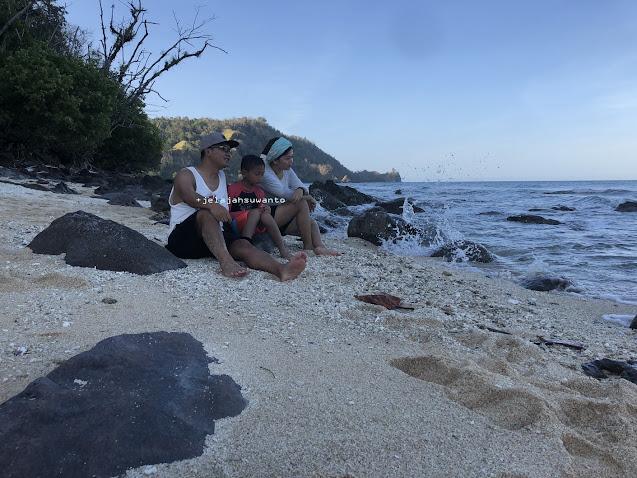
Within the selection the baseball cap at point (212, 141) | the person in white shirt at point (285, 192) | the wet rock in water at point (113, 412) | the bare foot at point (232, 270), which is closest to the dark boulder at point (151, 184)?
the person in white shirt at point (285, 192)

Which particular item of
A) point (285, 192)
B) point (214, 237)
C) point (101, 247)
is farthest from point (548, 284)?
point (101, 247)

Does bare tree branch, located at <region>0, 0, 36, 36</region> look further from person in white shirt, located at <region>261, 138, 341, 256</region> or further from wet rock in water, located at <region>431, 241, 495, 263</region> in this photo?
wet rock in water, located at <region>431, 241, 495, 263</region>

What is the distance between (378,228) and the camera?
7.47 meters

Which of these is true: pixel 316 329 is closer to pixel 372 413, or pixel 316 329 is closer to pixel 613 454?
pixel 372 413

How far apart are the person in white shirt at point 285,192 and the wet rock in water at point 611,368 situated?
3.10 metres

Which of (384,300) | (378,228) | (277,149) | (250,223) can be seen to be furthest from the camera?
(378,228)

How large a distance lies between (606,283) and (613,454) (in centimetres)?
455

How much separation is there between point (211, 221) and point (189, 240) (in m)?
0.37

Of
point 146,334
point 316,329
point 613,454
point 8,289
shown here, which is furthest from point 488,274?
point 8,289

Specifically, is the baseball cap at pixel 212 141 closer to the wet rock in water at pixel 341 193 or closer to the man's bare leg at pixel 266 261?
the man's bare leg at pixel 266 261

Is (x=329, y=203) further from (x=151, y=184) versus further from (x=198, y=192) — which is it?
(x=198, y=192)

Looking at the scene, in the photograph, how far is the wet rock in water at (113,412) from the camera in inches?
52.2

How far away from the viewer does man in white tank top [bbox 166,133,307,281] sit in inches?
153

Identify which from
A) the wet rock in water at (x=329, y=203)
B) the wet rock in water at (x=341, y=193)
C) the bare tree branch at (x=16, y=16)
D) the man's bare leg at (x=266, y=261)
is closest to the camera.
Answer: the man's bare leg at (x=266, y=261)
